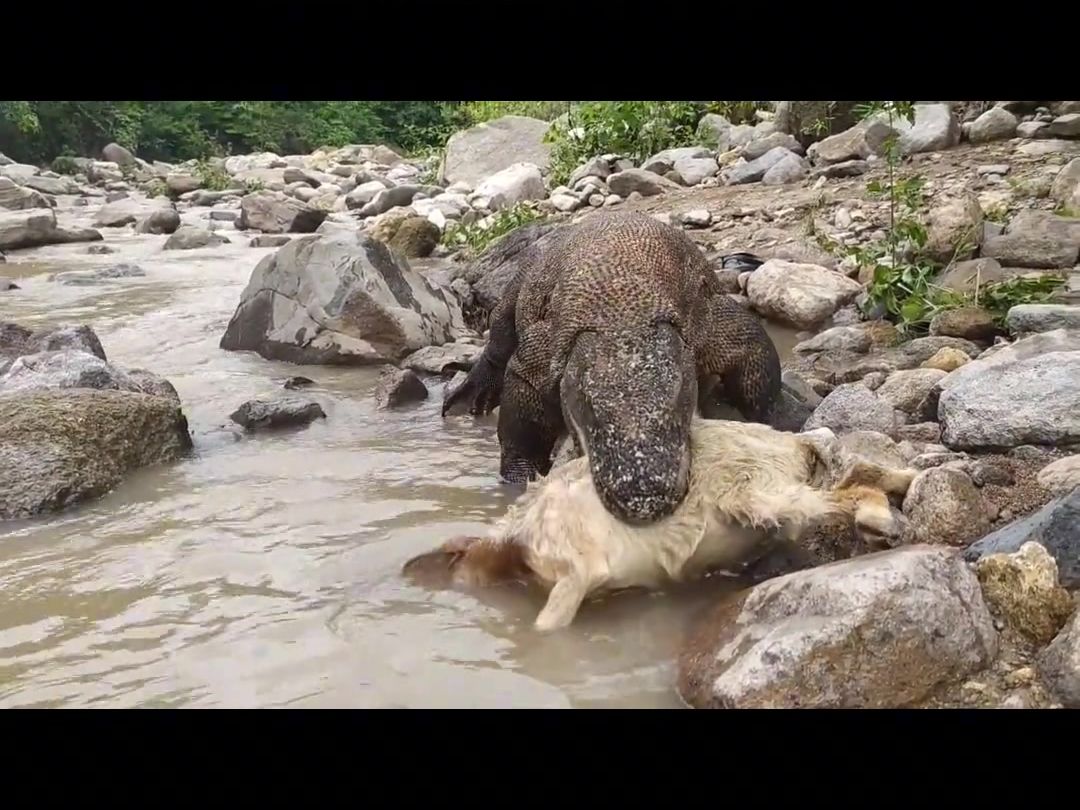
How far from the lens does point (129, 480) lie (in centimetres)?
469

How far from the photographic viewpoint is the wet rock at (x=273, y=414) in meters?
5.61

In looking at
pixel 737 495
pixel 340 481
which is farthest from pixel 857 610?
pixel 340 481

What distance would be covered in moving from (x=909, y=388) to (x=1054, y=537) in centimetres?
198

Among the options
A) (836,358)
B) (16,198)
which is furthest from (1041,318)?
(16,198)

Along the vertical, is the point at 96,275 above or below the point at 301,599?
below

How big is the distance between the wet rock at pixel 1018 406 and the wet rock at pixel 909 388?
0.47 metres

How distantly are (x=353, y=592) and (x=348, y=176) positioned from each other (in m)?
22.2

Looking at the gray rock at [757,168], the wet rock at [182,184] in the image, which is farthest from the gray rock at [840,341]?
the wet rock at [182,184]

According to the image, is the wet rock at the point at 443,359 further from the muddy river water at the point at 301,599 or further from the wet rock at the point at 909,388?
the wet rock at the point at 909,388

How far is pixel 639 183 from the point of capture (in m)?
11.6

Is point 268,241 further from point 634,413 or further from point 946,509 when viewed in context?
point 946,509

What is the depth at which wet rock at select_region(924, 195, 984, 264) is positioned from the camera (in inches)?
258

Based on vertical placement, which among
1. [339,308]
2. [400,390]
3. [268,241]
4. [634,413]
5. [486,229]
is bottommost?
[268,241]

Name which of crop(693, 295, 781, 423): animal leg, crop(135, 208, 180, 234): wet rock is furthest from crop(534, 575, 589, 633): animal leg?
crop(135, 208, 180, 234): wet rock
